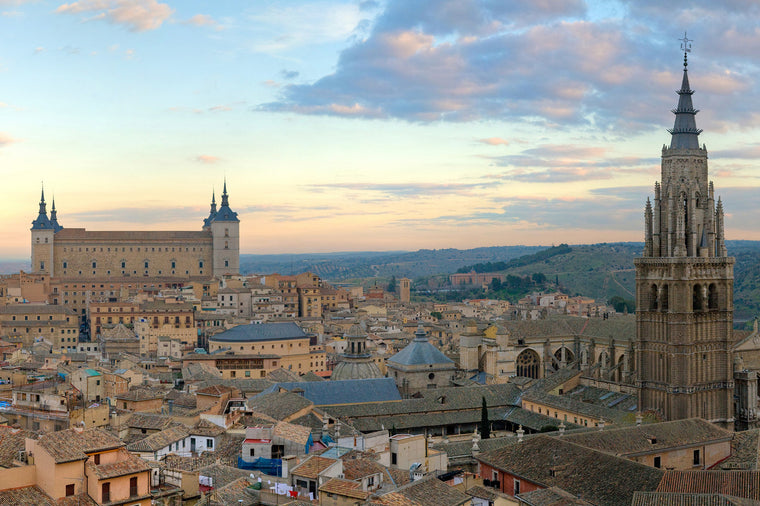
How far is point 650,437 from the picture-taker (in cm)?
3503

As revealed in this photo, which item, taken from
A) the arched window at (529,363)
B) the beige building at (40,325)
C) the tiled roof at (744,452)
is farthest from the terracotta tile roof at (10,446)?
the beige building at (40,325)

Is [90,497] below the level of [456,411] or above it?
above

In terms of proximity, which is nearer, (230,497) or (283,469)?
(230,497)

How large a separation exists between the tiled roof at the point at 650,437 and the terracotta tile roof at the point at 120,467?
18.1 metres

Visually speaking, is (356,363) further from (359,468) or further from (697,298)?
(359,468)

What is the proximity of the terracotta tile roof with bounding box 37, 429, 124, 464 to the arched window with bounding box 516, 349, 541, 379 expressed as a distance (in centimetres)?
4995

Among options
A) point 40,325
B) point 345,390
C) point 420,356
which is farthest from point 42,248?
point 345,390

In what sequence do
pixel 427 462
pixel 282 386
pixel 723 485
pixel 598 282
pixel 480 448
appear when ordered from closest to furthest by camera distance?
pixel 723 485, pixel 427 462, pixel 480 448, pixel 282 386, pixel 598 282

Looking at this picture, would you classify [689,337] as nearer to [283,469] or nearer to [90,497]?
[283,469]

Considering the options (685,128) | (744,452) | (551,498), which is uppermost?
(685,128)

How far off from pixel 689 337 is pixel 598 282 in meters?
145

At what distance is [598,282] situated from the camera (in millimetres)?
192125

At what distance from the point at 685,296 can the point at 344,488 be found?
32.8 meters

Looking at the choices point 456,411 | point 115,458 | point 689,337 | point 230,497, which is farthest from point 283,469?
point 689,337
